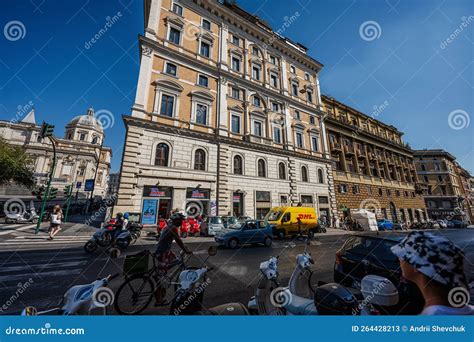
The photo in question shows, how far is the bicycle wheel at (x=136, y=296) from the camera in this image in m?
3.00

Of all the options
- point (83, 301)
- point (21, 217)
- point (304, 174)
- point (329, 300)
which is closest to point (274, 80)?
point (304, 174)

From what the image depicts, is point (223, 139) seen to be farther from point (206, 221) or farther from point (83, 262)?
point (83, 262)

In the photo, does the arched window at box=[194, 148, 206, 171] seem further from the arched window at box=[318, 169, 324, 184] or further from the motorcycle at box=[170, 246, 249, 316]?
the arched window at box=[318, 169, 324, 184]

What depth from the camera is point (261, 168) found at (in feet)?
61.0

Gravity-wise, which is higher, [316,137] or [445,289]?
[316,137]

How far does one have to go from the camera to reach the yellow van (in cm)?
1269

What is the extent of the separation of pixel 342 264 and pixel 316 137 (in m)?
22.3

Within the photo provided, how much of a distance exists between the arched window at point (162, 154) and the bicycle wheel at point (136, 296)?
11905mm

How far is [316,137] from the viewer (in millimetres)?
23703

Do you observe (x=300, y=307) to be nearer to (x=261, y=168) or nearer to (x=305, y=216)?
(x=305, y=216)

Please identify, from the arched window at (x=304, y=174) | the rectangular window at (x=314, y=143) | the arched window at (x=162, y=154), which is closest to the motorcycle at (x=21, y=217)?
the arched window at (x=162, y=154)

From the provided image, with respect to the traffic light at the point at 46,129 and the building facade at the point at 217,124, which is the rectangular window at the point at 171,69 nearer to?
the building facade at the point at 217,124

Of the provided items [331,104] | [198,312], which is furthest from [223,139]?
[331,104]

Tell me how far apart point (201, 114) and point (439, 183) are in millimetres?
54570
